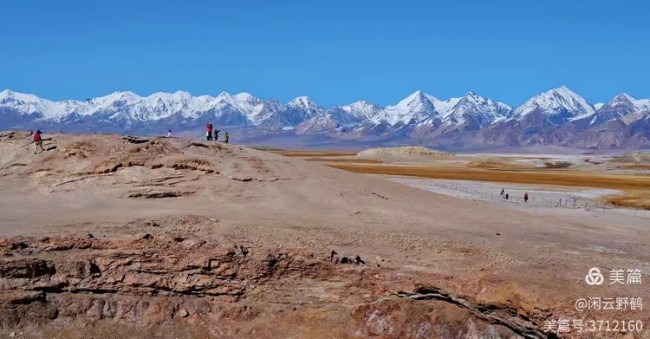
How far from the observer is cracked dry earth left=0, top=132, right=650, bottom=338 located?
16.1 m

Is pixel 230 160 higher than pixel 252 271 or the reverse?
higher

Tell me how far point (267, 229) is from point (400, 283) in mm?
5426

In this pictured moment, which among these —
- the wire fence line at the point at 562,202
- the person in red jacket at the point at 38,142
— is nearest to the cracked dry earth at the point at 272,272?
the person in red jacket at the point at 38,142

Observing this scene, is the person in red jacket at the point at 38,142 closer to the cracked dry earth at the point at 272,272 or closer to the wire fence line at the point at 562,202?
the cracked dry earth at the point at 272,272

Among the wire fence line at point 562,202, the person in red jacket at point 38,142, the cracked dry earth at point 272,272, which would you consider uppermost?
the person in red jacket at point 38,142

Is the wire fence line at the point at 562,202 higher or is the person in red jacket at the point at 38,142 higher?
the person in red jacket at the point at 38,142

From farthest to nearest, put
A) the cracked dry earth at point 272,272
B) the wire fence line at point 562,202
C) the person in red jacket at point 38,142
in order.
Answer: the wire fence line at point 562,202
the person in red jacket at point 38,142
the cracked dry earth at point 272,272

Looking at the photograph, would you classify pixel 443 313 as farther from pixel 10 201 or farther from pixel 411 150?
pixel 411 150

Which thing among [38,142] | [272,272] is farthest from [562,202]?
[38,142]

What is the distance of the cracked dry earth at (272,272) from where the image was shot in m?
16.1

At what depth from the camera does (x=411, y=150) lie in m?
143

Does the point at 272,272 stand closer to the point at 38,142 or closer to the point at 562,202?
the point at 38,142

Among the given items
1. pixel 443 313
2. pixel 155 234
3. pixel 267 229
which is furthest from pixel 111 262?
pixel 443 313

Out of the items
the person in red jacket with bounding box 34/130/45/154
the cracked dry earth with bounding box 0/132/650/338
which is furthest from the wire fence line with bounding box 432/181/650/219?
the person in red jacket with bounding box 34/130/45/154
